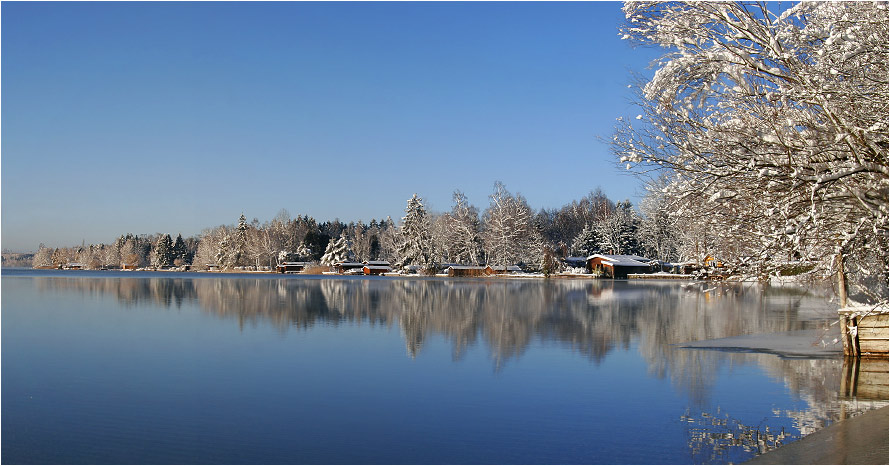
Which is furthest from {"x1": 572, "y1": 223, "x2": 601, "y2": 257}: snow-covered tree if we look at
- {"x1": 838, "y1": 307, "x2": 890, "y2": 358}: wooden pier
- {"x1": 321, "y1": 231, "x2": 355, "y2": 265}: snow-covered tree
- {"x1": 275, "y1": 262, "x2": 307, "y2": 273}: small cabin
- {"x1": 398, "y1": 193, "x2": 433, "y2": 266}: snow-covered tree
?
{"x1": 838, "y1": 307, "x2": 890, "y2": 358}: wooden pier

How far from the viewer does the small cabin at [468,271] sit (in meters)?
95.4

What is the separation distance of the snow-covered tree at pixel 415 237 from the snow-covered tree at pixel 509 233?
925 cm

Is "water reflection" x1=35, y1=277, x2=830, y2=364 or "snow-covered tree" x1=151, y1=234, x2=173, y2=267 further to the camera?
"snow-covered tree" x1=151, y1=234, x2=173, y2=267

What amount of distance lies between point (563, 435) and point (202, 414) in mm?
5878

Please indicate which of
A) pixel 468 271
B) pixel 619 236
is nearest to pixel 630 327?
pixel 468 271

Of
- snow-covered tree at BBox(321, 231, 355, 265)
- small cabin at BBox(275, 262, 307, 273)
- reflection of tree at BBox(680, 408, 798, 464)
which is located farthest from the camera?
small cabin at BBox(275, 262, 307, 273)

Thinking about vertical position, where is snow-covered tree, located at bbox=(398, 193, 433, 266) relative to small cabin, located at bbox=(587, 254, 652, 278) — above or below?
above

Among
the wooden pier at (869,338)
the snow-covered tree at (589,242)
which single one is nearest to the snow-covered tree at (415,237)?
the snow-covered tree at (589,242)

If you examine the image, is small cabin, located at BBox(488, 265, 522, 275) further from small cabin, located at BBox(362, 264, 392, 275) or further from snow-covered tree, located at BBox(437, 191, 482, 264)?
small cabin, located at BBox(362, 264, 392, 275)

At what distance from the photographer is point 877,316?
16.2 meters

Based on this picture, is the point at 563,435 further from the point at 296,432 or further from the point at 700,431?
the point at 296,432

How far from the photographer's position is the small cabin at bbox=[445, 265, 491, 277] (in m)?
95.4

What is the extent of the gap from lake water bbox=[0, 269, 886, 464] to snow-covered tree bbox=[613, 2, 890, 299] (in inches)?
62.9

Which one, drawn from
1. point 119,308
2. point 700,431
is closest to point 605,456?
point 700,431
